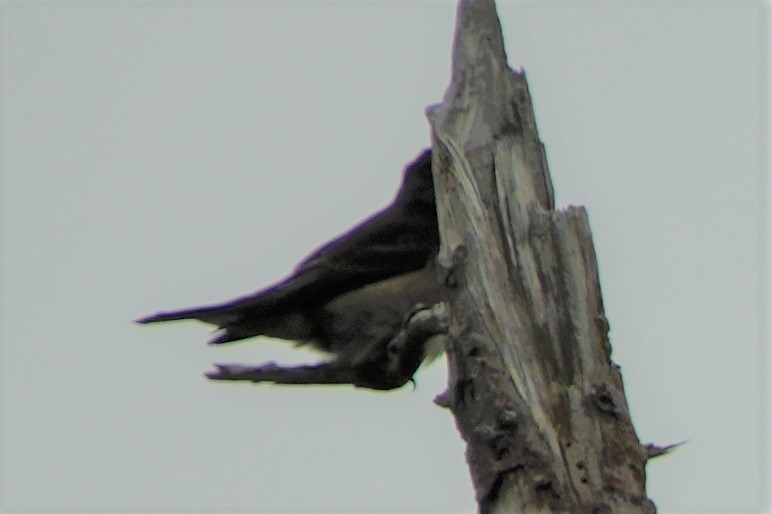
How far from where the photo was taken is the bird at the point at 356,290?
609cm

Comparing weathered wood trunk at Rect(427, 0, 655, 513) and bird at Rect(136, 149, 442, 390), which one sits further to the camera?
bird at Rect(136, 149, 442, 390)

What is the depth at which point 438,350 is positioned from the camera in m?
5.72

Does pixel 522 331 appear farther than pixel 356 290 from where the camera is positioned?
No

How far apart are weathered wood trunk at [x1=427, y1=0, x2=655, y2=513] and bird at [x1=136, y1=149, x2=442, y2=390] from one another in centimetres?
134

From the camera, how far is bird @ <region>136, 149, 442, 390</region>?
6.09 meters

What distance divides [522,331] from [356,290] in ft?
6.38

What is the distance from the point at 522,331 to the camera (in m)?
4.35

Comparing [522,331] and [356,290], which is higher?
[522,331]

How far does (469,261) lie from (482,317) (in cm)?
20

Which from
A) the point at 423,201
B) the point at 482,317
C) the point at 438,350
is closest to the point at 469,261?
the point at 482,317

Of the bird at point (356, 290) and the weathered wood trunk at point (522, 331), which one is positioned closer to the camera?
the weathered wood trunk at point (522, 331)

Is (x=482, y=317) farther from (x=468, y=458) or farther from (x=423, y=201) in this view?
(x=423, y=201)

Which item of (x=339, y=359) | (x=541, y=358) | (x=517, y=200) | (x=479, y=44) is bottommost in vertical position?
A: (x=339, y=359)

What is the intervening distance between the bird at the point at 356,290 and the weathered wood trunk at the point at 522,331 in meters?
1.34
